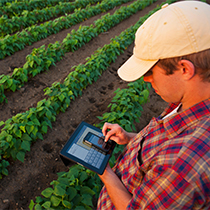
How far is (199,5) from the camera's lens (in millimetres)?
884

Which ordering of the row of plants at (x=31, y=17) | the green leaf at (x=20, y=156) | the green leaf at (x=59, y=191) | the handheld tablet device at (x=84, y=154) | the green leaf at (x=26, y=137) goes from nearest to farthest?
the handheld tablet device at (x=84, y=154) → the green leaf at (x=59, y=191) → the green leaf at (x=20, y=156) → the green leaf at (x=26, y=137) → the row of plants at (x=31, y=17)

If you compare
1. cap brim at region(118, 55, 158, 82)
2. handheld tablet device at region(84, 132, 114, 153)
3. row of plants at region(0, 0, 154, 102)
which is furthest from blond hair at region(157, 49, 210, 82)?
row of plants at region(0, 0, 154, 102)

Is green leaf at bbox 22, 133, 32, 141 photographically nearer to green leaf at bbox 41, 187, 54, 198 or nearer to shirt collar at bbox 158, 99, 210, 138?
green leaf at bbox 41, 187, 54, 198

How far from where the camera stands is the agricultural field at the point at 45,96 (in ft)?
8.48

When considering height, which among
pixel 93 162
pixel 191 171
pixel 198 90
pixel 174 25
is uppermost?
pixel 174 25

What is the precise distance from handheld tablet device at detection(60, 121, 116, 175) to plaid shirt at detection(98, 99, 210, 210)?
366 millimetres

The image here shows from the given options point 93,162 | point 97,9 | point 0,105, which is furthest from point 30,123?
point 97,9

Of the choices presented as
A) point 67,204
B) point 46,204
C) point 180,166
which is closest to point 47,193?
point 46,204

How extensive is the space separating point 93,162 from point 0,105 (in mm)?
3095

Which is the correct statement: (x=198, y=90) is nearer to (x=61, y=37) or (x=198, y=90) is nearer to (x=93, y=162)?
(x=93, y=162)

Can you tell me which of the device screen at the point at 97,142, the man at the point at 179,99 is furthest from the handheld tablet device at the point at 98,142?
the man at the point at 179,99

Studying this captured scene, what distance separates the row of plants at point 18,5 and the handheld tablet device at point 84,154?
7419mm

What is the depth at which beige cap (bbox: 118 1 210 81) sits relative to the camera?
825mm

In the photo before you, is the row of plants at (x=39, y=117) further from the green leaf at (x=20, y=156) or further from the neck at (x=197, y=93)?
the neck at (x=197, y=93)
